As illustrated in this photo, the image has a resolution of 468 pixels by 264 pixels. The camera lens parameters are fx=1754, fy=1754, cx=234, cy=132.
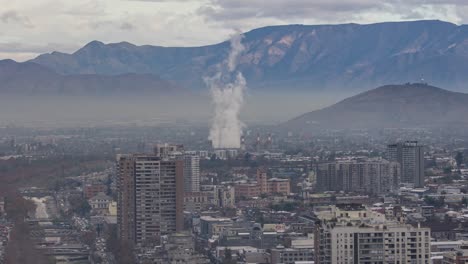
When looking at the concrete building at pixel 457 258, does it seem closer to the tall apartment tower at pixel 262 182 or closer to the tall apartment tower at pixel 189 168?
the tall apartment tower at pixel 189 168

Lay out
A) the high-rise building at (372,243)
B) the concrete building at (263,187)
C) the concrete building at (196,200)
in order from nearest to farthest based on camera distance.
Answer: the high-rise building at (372,243)
the concrete building at (196,200)
the concrete building at (263,187)

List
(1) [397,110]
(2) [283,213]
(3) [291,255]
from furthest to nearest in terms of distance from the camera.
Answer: (1) [397,110]
(2) [283,213]
(3) [291,255]

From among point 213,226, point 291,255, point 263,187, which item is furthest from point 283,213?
point 291,255

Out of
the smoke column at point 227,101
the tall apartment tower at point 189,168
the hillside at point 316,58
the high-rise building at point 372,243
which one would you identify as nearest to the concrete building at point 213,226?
the tall apartment tower at point 189,168

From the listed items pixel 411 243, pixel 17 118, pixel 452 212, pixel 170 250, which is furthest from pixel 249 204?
pixel 411 243

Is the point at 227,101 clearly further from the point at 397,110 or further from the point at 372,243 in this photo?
the point at 372,243

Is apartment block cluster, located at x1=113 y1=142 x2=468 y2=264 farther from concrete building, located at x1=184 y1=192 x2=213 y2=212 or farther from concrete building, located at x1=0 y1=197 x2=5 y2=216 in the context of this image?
concrete building, located at x1=0 y1=197 x2=5 y2=216
